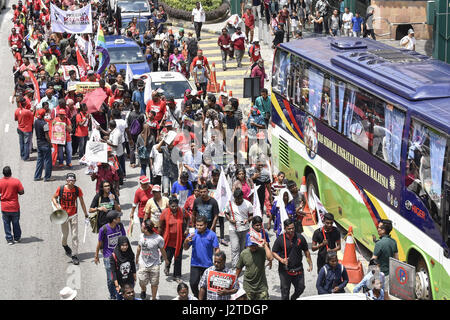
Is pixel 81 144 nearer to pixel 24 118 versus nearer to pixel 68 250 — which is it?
pixel 24 118

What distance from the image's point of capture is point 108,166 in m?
17.2

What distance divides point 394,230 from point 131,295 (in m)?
4.85

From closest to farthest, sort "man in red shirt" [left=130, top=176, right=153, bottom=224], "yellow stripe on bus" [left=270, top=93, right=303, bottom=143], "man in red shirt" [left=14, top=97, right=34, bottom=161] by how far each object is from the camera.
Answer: "man in red shirt" [left=130, top=176, right=153, bottom=224] < "yellow stripe on bus" [left=270, top=93, right=303, bottom=143] < "man in red shirt" [left=14, top=97, right=34, bottom=161]

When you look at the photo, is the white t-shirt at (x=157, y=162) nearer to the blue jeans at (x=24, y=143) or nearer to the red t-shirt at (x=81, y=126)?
the red t-shirt at (x=81, y=126)

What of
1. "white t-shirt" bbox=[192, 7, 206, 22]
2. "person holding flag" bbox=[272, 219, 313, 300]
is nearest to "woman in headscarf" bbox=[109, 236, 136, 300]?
"person holding flag" bbox=[272, 219, 313, 300]

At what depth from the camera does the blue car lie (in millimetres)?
28562

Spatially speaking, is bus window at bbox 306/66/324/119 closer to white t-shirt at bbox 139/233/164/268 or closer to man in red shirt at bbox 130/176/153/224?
man in red shirt at bbox 130/176/153/224

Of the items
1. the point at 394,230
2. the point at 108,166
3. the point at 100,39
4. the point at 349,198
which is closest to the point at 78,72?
the point at 100,39

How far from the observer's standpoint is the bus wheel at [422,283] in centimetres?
1320

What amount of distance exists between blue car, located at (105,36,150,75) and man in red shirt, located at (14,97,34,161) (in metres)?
6.00

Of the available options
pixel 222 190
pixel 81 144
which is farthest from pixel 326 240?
pixel 81 144

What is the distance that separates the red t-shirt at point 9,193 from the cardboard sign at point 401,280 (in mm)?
7577

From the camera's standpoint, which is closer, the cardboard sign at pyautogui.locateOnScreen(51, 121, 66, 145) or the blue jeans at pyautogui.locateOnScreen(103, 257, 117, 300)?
the blue jeans at pyautogui.locateOnScreen(103, 257, 117, 300)

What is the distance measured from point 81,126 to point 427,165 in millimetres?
11311
